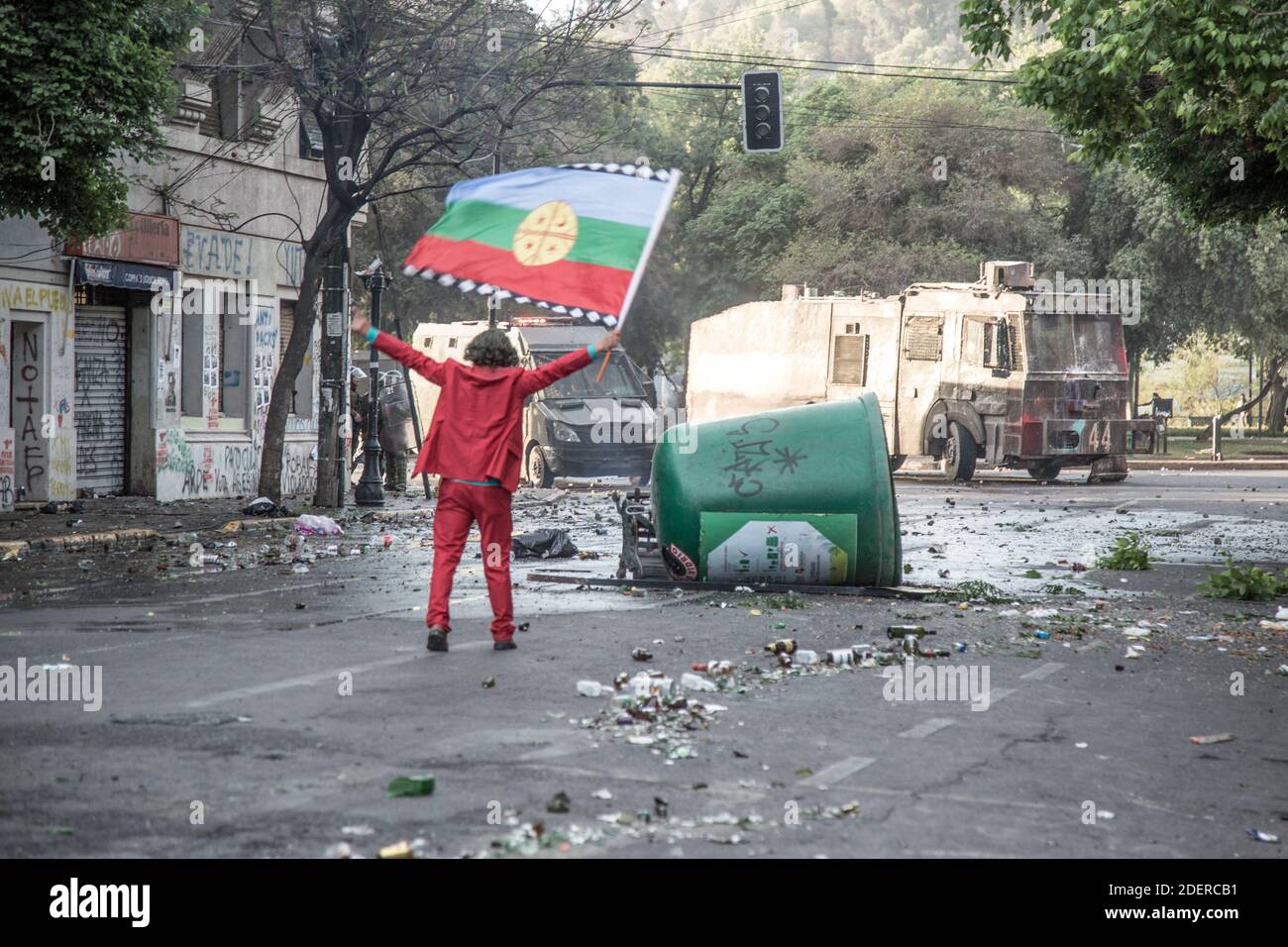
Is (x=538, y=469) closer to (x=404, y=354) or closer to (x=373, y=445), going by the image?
Result: (x=373, y=445)

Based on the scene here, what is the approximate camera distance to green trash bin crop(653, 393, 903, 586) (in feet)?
34.9

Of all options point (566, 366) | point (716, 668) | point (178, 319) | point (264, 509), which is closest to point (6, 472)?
point (264, 509)

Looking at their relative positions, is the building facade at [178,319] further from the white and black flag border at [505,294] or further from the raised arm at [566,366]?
the raised arm at [566,366]

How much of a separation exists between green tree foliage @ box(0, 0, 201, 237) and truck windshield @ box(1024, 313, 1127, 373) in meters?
15.5

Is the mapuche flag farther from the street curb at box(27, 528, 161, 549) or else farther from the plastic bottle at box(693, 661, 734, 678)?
the street curb at box(27, 528, 161, 549)

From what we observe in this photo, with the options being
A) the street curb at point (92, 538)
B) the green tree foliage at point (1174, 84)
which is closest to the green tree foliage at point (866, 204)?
the green tree foliage at point (1174, 84)

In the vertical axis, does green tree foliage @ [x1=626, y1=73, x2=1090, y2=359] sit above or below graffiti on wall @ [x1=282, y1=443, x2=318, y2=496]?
above

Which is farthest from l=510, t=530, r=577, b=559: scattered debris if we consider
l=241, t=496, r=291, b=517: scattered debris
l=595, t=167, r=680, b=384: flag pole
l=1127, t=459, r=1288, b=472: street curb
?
l=1127, t=459, r=1288, b=472: street curb

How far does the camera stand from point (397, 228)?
4091 centimetres

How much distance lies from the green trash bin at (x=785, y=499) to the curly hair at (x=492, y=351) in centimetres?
279

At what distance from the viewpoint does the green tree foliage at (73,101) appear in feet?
44.7

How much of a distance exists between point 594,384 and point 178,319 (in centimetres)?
723

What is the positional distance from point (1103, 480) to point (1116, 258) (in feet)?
54.8

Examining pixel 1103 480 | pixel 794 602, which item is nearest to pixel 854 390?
pixel 1103 480
